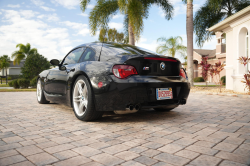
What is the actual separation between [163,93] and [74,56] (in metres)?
2.12

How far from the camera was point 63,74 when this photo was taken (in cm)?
423

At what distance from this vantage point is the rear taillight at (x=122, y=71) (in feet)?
10.3

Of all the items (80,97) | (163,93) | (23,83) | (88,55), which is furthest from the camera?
(23,83)

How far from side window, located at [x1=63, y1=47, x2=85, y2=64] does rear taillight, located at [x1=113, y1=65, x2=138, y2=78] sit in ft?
4.32

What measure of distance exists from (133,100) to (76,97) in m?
1.20

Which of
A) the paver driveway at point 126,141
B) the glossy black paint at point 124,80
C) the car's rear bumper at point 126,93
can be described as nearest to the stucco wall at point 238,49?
the paver driveway at point 126,141

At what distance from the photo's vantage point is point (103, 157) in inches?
77.7

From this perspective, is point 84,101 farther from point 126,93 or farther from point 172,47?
point 172,47

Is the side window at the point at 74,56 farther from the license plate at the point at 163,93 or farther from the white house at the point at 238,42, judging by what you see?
the white house at the point at 238,42

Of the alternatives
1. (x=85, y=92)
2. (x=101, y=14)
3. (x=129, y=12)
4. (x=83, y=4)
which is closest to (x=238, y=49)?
(x=129, y=12)

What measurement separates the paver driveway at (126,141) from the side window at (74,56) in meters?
1.27

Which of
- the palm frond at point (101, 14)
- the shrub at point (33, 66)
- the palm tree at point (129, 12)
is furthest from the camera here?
the shrub at point (33, 66)

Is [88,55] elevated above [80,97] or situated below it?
above

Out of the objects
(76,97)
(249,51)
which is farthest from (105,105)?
(249,51)
